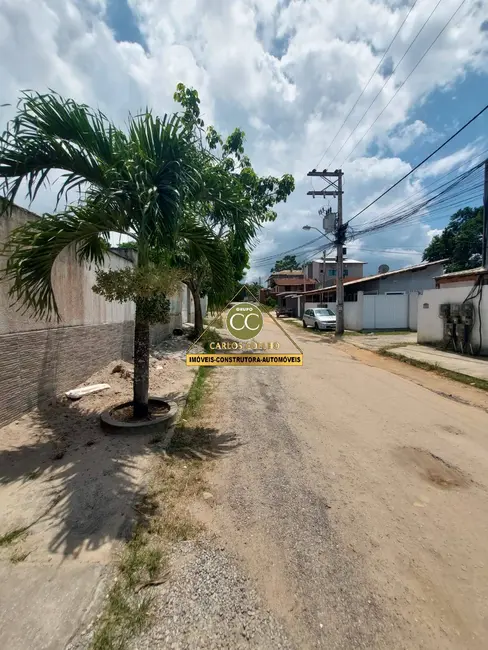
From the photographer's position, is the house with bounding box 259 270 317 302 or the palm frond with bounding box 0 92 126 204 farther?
the house with bounding box 259 270 317 302

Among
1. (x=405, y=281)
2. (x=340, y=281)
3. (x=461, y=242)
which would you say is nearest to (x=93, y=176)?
(x=340, y=281)

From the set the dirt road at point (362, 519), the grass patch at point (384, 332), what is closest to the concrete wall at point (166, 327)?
the dirt road at point (362, 519)

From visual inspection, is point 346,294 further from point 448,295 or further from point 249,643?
point 249,643

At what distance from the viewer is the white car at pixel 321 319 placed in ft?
63.8

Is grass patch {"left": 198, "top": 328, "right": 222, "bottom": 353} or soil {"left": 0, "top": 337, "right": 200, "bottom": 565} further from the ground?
grass patch {"left": 198, "top": 328, "right": 222, "bottom": 353}

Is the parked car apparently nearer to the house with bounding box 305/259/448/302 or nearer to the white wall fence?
the house with bounding box 305/259/448/302

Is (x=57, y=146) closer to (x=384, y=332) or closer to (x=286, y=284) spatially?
(x=384, y=332)

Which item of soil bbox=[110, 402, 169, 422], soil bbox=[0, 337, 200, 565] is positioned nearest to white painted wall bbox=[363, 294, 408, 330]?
soil bbox=[110, 402, 169, 422]

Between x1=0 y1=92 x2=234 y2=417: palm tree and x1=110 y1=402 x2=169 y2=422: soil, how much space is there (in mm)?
1720

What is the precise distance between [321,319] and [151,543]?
724 inches

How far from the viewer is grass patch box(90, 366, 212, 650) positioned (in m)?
1.69

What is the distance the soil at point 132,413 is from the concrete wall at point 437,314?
9739 mm

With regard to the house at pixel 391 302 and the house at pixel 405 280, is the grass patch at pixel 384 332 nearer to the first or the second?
the house at pixel 391 302

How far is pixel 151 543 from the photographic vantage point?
2275mm
